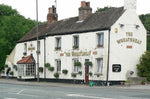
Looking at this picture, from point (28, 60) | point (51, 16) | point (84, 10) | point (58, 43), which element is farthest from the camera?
point (51, 16)

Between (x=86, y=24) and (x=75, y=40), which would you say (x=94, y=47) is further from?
(x=75, y=40)

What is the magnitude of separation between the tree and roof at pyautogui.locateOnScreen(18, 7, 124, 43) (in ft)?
15.5

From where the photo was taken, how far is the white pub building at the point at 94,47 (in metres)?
33.0

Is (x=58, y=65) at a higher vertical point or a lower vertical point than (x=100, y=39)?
lower

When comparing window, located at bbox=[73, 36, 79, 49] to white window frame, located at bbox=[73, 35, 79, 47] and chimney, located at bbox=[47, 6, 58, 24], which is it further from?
chimney, located at bbox=[47, 6, 58, 24]

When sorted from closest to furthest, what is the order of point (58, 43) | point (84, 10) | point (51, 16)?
point (84, 10), point (58, 43), point (51, 16)

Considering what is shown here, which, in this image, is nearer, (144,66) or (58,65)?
(144,66)

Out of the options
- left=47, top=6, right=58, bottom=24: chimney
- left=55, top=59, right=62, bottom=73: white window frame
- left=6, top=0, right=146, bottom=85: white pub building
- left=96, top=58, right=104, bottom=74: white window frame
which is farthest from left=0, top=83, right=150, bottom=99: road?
left=47, top=6, right=58, bottom=24: chimney

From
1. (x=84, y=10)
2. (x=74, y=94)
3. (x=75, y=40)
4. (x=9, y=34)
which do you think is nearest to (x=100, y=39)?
(x=75, y=40)

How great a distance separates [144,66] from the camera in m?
33.1

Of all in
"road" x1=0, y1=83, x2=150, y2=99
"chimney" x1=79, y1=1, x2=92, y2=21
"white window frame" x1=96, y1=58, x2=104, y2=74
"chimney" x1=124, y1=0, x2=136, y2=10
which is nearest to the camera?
"road" x1=0, y1=83, x2=150, y2=99

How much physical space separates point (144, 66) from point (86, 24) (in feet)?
25.7

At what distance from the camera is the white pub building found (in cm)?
3297

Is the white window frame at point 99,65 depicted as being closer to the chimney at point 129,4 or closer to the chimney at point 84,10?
the chimney at point 129,4
